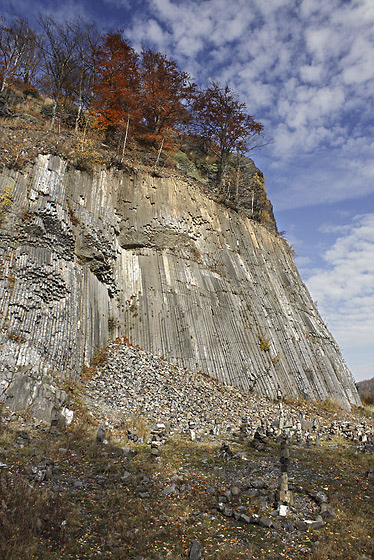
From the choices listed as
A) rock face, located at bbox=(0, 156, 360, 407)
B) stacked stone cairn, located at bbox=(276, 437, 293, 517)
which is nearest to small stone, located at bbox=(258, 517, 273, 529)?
stacked stone cairn, located at bbox=(276, 437, 293, 517)

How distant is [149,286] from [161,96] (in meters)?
19.0

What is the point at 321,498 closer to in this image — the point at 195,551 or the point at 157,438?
the point at 195,551

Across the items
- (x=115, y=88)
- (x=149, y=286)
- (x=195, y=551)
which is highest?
(x=115, y=88)

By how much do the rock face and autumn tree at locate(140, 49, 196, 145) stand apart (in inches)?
310

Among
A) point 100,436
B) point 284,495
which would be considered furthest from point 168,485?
point 100,436

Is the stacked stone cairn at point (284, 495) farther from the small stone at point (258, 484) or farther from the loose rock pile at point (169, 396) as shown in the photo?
the loose rock pile at point (169, 396)

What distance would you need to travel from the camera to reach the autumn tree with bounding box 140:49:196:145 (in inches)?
1129

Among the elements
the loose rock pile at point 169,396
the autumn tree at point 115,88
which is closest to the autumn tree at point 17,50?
the autumn tree at point 115,88

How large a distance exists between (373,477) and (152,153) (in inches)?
976

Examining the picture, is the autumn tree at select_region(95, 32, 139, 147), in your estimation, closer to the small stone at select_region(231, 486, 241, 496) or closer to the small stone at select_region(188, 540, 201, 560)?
the small stone at select_region(231, 486, 241, 496)

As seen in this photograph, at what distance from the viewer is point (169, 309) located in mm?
18797

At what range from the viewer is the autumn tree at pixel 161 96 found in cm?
2869

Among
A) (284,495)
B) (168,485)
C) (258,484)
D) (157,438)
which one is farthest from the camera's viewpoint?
(157,438)

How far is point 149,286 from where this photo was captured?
1905 centimetres
